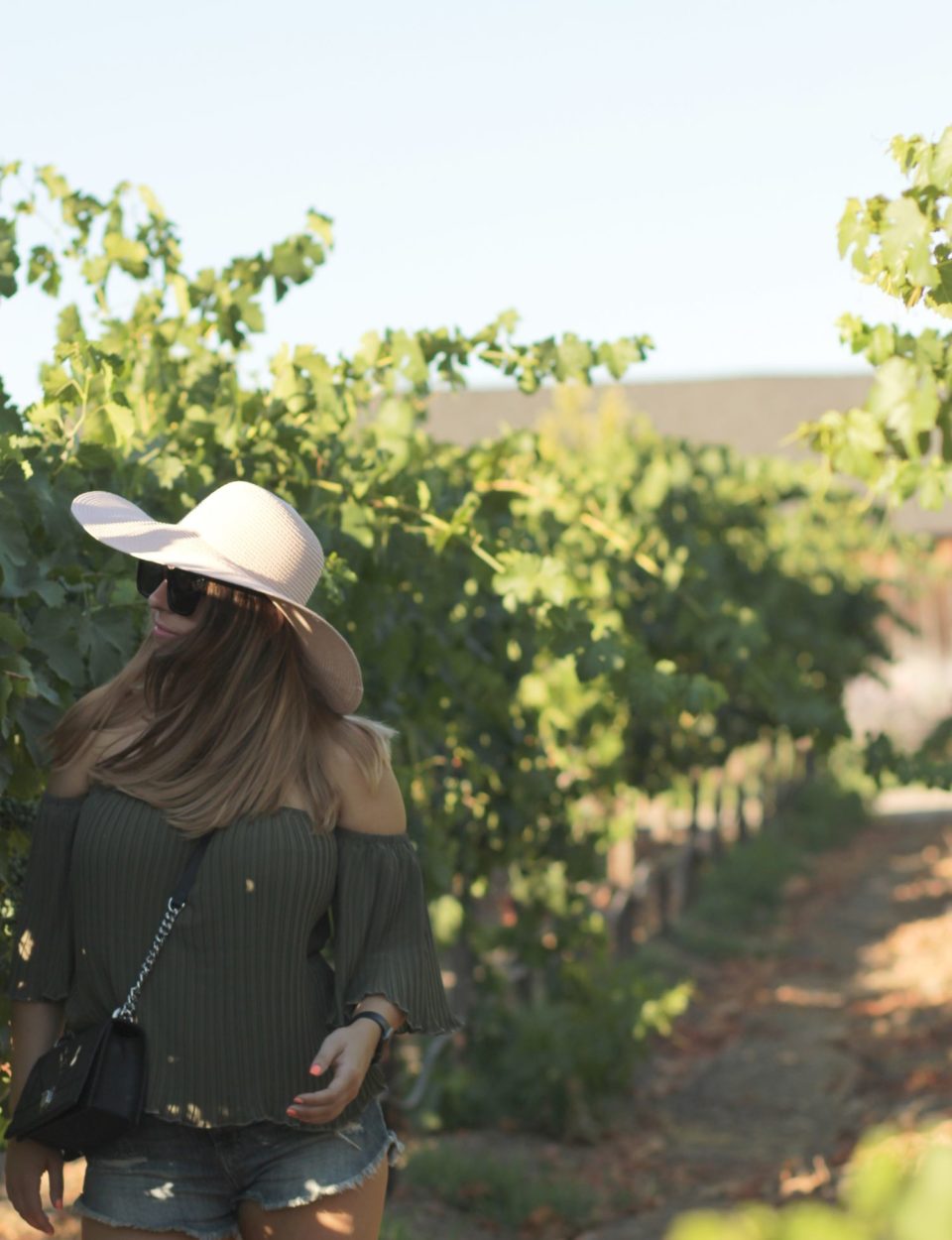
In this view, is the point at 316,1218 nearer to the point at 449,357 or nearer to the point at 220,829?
the point at 220,829

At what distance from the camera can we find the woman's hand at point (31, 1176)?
2.20 metres

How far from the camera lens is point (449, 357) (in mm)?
3941

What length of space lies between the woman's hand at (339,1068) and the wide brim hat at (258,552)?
461 millimetres

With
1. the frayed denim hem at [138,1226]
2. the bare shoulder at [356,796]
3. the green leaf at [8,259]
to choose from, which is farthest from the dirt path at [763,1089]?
the green leaf at [8,259]

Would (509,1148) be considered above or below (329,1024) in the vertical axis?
below

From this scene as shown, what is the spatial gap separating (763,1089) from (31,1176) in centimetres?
634

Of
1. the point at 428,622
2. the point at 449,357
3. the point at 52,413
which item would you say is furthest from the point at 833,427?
the point at 52,413

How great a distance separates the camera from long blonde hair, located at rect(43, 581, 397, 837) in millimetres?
2178

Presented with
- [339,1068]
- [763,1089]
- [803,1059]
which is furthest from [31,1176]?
[803,1059]

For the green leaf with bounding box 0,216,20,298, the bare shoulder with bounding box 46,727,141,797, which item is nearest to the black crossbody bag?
the bare shoulder with bounding box 46,727,141,797

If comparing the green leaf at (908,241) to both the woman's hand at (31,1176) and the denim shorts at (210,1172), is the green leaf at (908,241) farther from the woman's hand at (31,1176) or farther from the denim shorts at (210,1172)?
the denim shorts at (210,1172)

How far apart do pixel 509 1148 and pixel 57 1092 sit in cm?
491

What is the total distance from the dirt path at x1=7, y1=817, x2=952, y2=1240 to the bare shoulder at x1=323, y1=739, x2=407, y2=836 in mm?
2888

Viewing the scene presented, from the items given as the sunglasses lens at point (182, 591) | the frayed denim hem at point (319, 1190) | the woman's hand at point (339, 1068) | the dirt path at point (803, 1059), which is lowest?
the dirt path at point (803, 1059)
